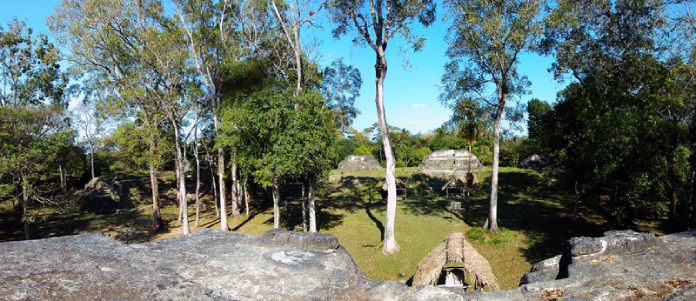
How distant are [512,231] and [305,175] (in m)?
9.97

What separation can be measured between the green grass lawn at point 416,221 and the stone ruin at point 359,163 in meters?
2.99

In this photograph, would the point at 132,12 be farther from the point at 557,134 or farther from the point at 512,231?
the point at 557,134

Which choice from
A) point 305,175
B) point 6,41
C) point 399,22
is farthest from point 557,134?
point 6,41

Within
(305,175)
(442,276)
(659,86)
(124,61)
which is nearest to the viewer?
(442,276)

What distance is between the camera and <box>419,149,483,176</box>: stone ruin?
33.0m

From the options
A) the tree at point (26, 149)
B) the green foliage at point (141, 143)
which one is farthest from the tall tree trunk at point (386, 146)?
the tree at point (26, 149)

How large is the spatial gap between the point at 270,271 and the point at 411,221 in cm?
1505

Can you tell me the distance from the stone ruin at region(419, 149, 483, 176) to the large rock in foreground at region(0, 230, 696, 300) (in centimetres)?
2421

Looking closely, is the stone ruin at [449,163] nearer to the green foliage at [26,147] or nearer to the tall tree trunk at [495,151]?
the tall tree trunk at [495,151]

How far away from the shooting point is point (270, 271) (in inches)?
288

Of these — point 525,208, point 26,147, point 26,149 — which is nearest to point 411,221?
point 525,208

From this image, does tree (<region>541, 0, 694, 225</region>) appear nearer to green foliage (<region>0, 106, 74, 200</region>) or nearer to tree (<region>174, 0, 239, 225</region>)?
tree (<region>174, 0, 239, 225</region>)

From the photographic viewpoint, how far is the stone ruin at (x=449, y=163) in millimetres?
33031

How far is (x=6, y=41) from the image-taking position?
85.0ft
